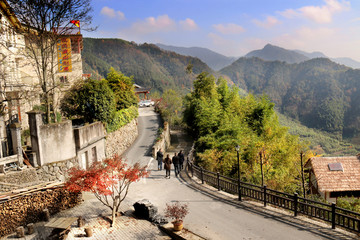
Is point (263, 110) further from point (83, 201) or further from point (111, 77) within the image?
point (83, 201)

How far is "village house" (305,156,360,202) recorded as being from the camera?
24781 millimetres

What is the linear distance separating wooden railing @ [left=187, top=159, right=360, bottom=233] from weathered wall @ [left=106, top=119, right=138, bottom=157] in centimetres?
708

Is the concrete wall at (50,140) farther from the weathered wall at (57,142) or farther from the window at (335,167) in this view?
the window at (335,167)

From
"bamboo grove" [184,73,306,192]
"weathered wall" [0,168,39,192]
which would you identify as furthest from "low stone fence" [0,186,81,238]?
"bamboo grove" [184,73,306,192]

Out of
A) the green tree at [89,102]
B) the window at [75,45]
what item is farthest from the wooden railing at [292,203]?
the window at [75,45]

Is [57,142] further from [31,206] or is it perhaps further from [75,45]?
[75,45]

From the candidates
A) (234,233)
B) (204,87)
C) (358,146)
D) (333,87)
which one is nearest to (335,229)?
(234,233)

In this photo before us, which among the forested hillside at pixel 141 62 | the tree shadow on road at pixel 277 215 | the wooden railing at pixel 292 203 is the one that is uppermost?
the forested hillside at pixel 141 62

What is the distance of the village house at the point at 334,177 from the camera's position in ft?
81.3

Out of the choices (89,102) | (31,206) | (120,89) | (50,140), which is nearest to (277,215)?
(31,206)

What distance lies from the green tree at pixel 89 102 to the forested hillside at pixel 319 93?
105m

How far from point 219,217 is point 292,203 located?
10.7 ft

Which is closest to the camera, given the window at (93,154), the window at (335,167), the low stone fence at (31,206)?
the low stone fence at (31,206)

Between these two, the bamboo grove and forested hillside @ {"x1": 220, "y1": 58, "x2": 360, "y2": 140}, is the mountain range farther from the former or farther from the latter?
the bamboo grove
